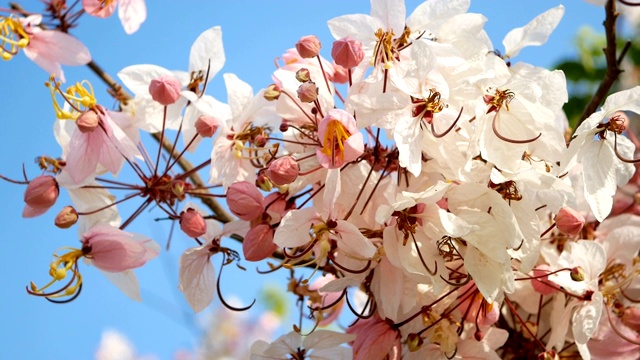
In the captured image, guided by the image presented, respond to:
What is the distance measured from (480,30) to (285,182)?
0.21m

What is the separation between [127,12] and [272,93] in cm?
25

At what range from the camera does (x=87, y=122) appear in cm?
68

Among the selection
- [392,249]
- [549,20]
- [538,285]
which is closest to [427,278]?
[392,249]

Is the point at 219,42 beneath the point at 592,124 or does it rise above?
above

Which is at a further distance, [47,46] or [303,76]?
[47,46]

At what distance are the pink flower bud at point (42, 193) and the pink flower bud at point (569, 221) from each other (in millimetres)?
442

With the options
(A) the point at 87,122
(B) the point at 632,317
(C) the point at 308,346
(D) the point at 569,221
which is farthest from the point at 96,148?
(B) the point at 632,317

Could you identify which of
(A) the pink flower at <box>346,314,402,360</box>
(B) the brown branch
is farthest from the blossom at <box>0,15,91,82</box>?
(B) the brown branch

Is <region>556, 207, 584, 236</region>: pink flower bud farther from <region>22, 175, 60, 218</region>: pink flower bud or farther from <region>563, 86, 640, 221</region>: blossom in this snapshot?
<region>22, 175, 60, 218</region>: pink flower bud

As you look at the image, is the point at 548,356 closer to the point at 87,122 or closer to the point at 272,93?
the point at 272,93

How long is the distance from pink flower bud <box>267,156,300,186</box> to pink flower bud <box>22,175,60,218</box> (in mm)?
222

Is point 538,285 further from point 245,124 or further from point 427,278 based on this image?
point 245,124

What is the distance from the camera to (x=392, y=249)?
625mm

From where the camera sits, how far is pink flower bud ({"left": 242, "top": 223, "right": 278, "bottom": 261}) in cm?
65
